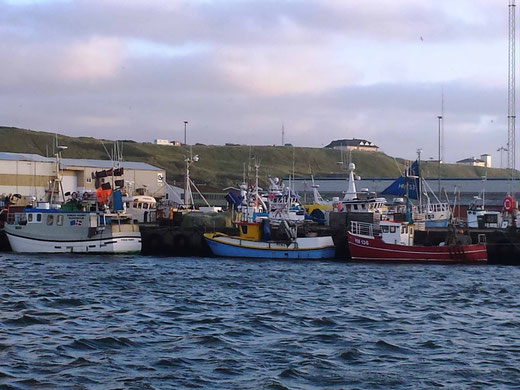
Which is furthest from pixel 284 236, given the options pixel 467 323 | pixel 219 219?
pixel 467 323

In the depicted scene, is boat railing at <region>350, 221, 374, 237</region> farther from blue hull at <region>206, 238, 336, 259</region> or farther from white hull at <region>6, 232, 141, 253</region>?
white hull at <region>6, 232, 141, 253</region>

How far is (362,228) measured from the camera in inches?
2387

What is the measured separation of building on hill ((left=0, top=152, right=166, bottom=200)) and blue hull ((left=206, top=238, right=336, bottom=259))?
2802 centimetres

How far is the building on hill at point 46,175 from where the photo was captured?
9219 cm

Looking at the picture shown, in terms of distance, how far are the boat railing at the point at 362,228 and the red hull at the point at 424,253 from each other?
8.50ft

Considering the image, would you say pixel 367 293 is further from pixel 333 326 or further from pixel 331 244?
pixel 331 244

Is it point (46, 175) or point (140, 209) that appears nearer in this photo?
point (140, 209)

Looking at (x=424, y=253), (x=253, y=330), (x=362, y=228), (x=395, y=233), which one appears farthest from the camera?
(x=362, y=228)

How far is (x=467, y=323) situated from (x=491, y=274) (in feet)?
→ 65.6

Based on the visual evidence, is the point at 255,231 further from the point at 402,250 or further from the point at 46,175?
the point at 46,175

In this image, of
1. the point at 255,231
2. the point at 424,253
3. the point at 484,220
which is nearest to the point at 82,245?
the point at 255,231

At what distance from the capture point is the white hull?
54156mm

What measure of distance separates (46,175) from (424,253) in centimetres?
5269

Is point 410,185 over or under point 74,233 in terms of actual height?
over
